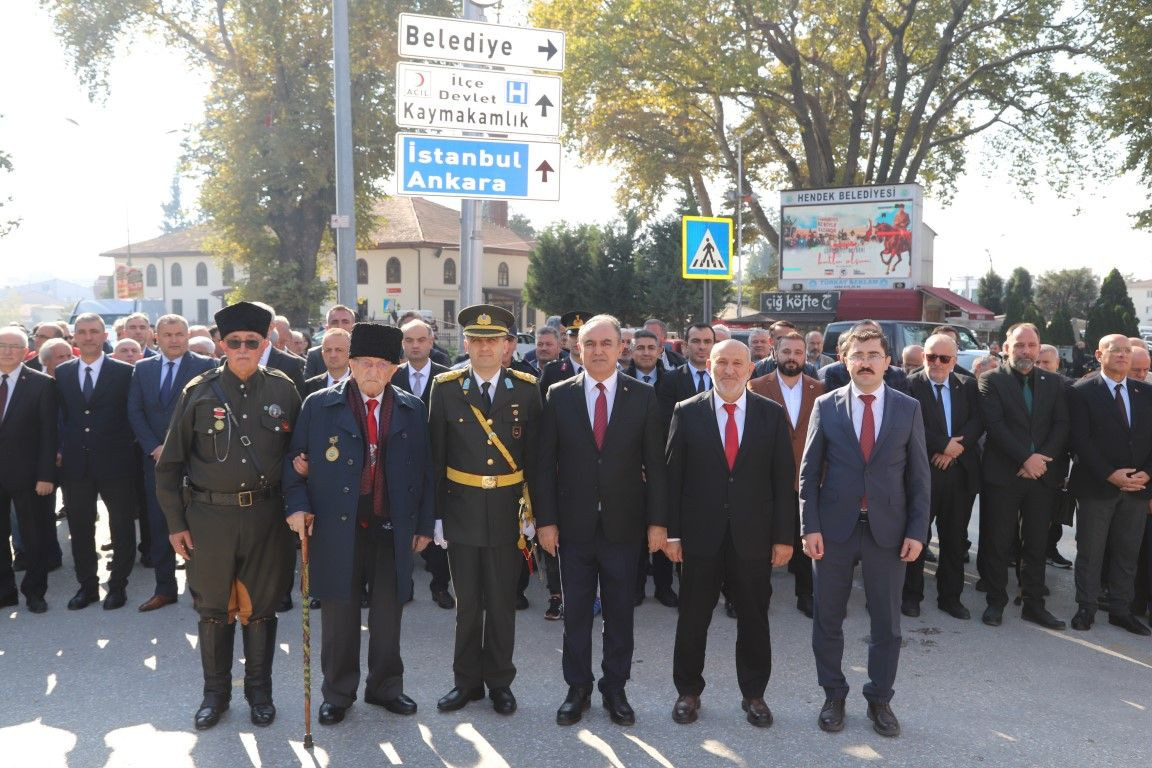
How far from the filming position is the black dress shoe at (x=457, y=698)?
15.5ft

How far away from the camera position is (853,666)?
551 centimetres

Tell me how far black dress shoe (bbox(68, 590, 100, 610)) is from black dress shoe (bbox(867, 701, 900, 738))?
17.6 feet

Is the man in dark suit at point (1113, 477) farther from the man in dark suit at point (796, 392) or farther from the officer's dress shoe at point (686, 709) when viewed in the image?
the officer's dress shoe at point (686, 709)

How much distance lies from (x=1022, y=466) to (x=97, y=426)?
660 cm

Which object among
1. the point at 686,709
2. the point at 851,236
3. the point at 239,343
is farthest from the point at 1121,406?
the point at 851,236

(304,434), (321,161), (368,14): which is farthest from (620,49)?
(304,434)

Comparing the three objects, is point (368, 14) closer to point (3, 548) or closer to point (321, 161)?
point (321, 161)

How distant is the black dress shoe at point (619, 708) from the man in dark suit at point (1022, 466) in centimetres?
306

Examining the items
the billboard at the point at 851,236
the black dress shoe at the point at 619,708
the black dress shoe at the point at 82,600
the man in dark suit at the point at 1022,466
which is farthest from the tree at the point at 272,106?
the black dress shoe at the point at 619,708

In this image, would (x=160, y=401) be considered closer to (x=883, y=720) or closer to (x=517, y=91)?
(x=517, y=91)

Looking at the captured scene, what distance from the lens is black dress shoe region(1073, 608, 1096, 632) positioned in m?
6.17

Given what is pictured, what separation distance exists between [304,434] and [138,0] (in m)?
28.8

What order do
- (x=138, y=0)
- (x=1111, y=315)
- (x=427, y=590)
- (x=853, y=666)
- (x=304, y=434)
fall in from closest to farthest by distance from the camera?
(x=304, y=434)
(x=853, y=666)
(x=427, y=590)
(x=1111, y=315)
(x=138, y=0)

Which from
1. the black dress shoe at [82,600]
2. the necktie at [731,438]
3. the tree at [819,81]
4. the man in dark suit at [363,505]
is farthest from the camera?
the tree at [819,81]
